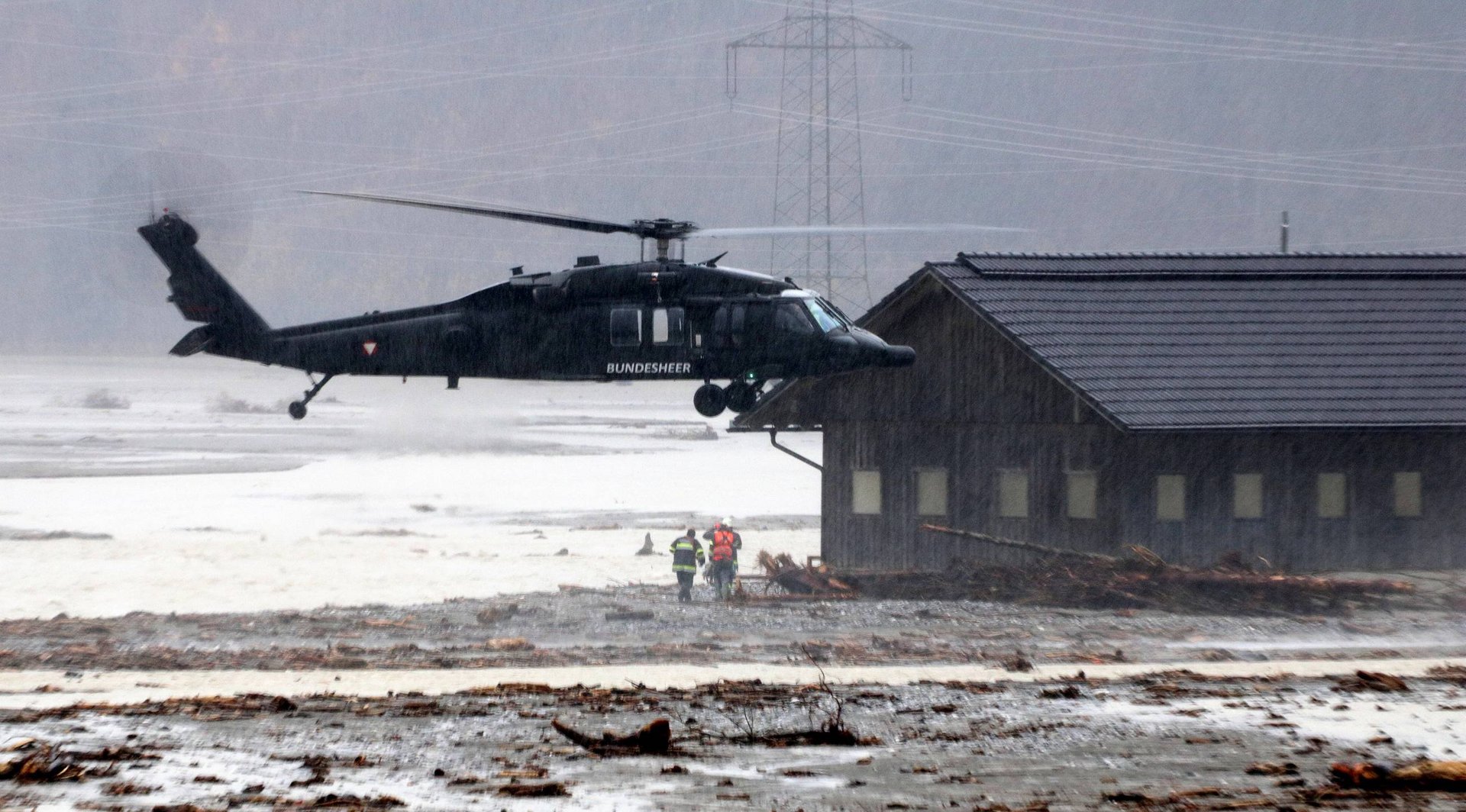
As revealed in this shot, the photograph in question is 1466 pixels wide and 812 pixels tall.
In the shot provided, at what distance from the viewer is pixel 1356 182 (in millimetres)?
187375

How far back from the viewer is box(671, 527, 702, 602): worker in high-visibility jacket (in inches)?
1249

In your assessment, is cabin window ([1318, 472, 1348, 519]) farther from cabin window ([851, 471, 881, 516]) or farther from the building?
cabin window ([851, 471, 881, 516])

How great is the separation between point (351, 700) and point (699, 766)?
600 cm

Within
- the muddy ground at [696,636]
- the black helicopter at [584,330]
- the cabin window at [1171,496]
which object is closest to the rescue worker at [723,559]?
the muddy ground at [696,636]

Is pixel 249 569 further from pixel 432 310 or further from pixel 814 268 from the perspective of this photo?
pixel 814 268

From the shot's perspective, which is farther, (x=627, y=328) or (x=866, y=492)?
(x=866, y=492)

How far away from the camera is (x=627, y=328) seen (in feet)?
75.0

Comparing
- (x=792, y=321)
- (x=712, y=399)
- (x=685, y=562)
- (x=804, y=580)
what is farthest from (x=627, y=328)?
(x=804, y=580)

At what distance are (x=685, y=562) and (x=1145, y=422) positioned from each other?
30.0 ft

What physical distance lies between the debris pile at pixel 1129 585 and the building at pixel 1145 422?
824mm

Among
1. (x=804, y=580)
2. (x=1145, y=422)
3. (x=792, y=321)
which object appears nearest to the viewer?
(x=792, y=321)

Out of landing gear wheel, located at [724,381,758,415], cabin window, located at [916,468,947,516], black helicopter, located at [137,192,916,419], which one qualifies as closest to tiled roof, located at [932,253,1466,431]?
cabin window, located at [916,468,947,516]

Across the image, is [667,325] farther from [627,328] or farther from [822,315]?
[822,315]

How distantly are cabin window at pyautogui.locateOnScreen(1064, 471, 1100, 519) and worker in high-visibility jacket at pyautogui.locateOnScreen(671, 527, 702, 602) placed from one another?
23.9ft
